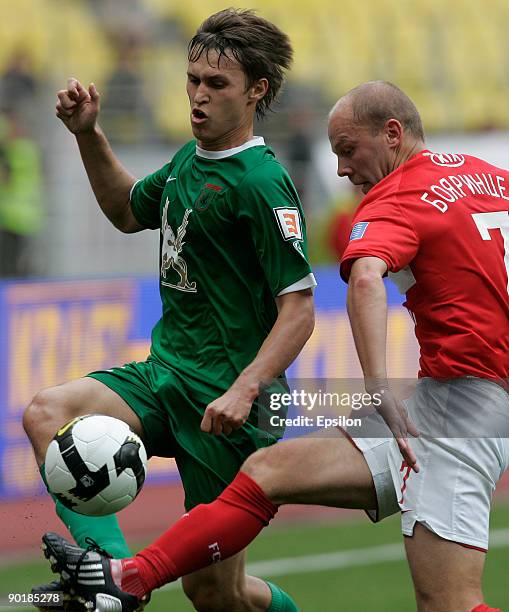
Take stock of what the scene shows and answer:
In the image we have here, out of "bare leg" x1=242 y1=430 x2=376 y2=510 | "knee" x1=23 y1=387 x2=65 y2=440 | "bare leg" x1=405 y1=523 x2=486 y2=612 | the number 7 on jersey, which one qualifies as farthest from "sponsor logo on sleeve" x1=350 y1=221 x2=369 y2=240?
"knee" x1=23 y1=387 x2=65 y2=440

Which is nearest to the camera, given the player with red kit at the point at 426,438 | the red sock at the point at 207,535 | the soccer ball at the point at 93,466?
the player with red kit at the point at 426,438

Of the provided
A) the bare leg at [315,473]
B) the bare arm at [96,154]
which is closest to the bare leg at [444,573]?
the bare leg at [315,473]

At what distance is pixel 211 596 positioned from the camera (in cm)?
522

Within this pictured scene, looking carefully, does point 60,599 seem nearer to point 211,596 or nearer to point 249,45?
point 211,596

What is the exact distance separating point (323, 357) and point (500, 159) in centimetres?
505

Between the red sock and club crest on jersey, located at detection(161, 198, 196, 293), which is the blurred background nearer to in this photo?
club crest on jersey, located at detection(161, 198, 196, 293)

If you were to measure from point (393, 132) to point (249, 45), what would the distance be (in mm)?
721

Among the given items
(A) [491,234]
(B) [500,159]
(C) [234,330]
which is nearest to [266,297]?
(C) [234,330]

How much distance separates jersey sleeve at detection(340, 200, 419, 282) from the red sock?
0.82 m

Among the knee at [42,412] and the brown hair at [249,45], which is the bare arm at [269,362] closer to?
the knee at [42,412]

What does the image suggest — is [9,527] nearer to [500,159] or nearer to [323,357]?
[323,357]

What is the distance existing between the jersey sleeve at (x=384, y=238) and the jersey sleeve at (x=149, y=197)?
A: 1139mm

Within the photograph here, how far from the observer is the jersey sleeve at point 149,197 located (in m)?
5.33

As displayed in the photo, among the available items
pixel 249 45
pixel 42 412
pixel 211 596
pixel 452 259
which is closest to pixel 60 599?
pixel 42 412
